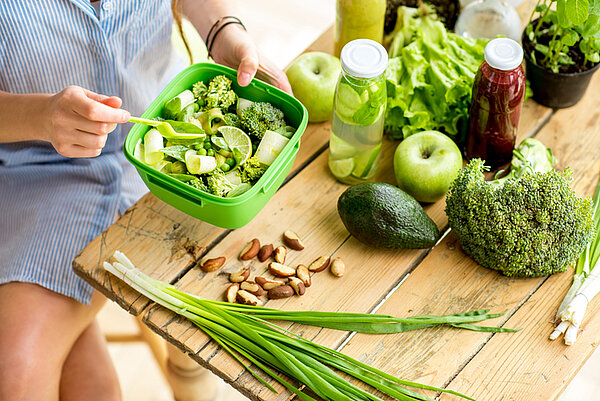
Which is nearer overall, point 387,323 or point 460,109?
point 387,323

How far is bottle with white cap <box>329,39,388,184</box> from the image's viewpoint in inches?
45.3

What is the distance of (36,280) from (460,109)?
1024mm

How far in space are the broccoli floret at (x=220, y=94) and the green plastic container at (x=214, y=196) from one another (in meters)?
0.03

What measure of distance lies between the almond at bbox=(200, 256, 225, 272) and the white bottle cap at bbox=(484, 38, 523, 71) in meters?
0.66

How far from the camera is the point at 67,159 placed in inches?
57.3

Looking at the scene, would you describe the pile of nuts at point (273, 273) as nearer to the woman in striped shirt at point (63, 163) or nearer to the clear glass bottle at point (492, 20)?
the woman in striped shirt at point (63, 163)

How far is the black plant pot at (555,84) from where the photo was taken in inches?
54.4

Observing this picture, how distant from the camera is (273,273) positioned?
46.9 inches

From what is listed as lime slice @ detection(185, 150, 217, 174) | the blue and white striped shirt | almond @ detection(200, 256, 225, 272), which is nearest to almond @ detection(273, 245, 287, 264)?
almond @ detection(200, 256, 225, 272)

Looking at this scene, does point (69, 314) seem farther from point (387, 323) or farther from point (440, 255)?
point (440, 255)

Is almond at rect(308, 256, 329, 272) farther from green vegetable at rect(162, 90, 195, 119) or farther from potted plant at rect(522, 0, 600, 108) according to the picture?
potted plant at rect(522, 0, 600, 108)

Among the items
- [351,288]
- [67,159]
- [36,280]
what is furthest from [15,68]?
[351,288]

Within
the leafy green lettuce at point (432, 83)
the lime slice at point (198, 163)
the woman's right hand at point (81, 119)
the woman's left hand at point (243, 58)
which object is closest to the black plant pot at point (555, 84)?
the leafy green lettuce at point (432, 83)

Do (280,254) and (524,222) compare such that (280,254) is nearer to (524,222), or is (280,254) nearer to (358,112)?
(358,112)
